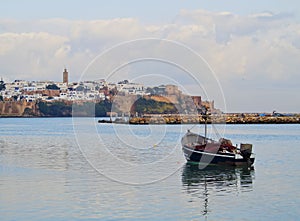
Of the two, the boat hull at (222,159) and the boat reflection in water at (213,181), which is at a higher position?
the boat hull at (222,159)

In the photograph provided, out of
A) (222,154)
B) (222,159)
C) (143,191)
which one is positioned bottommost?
(143,191)

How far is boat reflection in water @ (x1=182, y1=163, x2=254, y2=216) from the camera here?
18352 mm

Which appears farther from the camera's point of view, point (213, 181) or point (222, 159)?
A: point (222, 159)

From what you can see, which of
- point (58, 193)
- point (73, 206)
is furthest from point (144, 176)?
point (73, 206)

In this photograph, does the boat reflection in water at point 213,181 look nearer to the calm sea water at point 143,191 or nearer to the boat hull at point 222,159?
the calm sea water at point 143,191

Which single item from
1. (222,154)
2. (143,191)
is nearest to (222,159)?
(222,154)

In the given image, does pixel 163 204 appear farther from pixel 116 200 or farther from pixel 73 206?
pixel 73 206

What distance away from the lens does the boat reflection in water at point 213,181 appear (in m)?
18.4

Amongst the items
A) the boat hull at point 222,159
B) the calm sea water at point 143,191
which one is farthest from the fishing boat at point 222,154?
the calm sea water at point 143,191

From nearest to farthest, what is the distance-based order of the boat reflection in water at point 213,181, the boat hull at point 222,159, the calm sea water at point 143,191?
1. the calm sea water at point 143,191
2. the boat reflection in water at point 213,181
3. the boat hull at point 222,159

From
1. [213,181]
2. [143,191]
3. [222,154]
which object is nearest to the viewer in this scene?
[143,191]

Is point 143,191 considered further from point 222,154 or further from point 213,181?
point 222,154

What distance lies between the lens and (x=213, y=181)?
21.1m

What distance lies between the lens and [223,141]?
2556 centimetres
